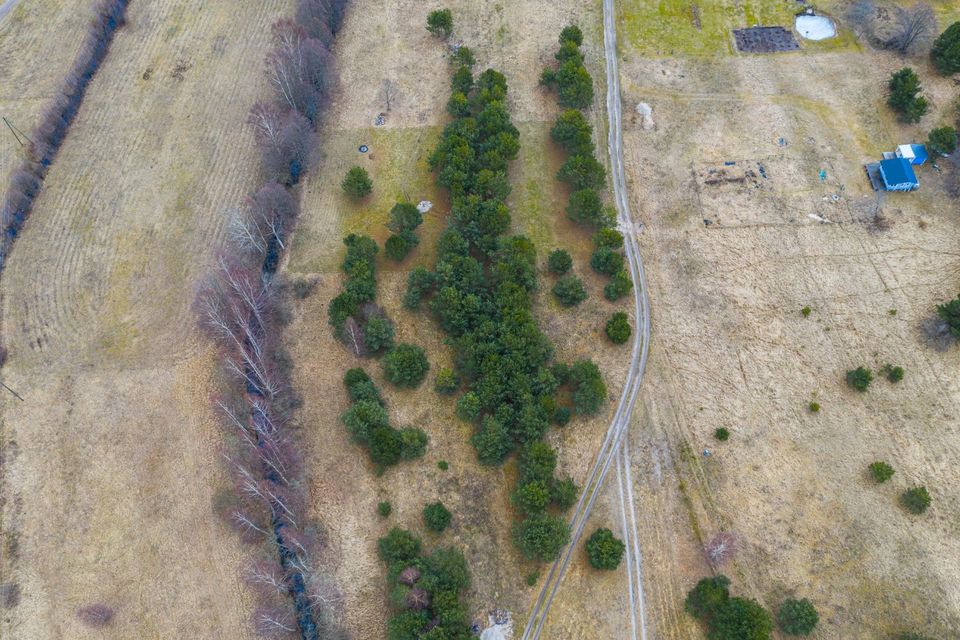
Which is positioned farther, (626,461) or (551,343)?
(551,343)

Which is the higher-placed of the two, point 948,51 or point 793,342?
point 948,51

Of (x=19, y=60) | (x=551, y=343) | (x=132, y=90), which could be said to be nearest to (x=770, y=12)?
(x=551, y=343)

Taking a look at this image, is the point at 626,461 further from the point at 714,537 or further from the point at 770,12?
the point at 770,12

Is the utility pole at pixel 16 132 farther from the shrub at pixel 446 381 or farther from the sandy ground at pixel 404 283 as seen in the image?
the shrub at pixel 446 381

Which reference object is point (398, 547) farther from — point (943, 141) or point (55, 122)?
point (943, 141)

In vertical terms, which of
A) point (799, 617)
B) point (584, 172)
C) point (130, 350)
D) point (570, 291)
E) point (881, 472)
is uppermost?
point (130, 350)

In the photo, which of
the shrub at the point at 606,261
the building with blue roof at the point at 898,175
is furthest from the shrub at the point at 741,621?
the building with blue roof at the point at 898,175

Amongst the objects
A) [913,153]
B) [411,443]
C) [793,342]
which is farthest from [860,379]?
[411,443]
